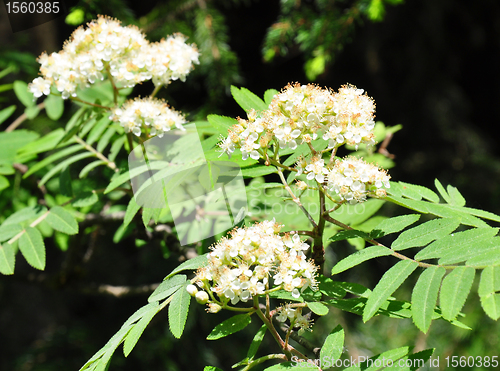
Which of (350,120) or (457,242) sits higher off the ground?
(350,120)

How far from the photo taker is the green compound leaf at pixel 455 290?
75cm

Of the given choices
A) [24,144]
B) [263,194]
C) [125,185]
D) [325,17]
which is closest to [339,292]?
[263,194]

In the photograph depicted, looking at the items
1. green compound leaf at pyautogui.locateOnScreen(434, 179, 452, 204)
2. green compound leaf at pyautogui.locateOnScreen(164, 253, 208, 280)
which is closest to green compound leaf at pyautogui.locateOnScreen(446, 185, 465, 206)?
green compound leaf at pyautogui.locateOnScreen(434, 179, 452, 204)

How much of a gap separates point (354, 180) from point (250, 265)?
31 centimetres

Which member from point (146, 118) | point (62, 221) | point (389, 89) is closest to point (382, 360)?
point (146, 118)

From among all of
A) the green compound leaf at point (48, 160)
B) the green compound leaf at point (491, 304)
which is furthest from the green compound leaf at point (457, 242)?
the green compound leaf at point (48, 160)

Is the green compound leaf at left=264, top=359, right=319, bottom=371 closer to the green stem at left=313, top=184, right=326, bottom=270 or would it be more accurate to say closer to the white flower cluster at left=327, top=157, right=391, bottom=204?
the green stem at left=313, top=184, right=326, bottom=270

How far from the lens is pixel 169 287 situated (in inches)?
37.4

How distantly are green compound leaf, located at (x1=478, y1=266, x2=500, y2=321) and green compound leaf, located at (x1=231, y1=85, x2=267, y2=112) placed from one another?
2.36 feet

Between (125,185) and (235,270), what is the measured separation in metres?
0.82

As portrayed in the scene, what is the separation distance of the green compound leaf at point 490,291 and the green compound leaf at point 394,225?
0.20 meters

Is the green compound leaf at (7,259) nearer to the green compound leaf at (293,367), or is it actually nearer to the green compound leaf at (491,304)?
the green compound leaf at (293,367)

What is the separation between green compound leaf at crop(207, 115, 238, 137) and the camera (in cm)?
109

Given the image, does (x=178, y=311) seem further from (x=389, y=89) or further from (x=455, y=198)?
(x=389, y=89)
